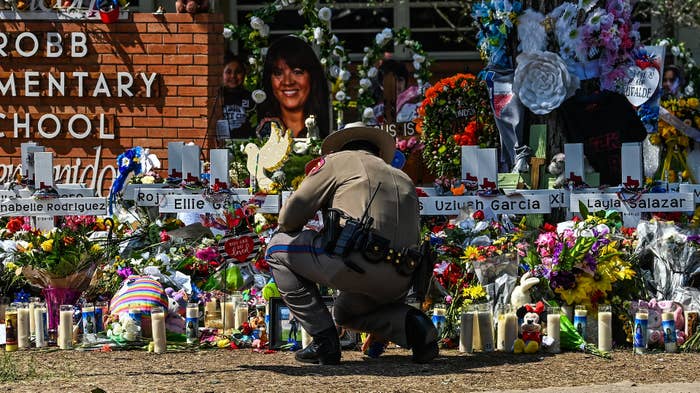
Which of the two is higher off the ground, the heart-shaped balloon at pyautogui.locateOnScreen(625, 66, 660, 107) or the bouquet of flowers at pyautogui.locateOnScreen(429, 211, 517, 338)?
the heart-shaped balloon at pyautogui.locateOnScreen(625, 66, 660, 107)

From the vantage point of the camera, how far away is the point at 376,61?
46.6ft

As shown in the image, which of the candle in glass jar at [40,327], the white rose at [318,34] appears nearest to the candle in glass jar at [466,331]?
the candle in glass jar at [40,327]

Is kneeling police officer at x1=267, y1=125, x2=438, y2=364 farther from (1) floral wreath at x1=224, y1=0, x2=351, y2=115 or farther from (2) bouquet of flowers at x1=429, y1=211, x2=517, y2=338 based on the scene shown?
(1) floral wreath at x1=224, y1=0, x2=351, y2=115

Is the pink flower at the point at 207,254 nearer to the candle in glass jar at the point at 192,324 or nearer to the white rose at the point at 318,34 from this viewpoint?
the candle in glass jar at the point at 192,324

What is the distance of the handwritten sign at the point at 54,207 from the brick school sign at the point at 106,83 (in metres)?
3.17

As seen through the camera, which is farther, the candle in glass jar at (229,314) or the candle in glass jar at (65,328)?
the candle in glass jar at (229,314)

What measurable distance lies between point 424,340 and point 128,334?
5.80ft

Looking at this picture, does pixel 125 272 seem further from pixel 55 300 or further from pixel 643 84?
pixel 643 84

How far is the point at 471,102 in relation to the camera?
1095 centimetres

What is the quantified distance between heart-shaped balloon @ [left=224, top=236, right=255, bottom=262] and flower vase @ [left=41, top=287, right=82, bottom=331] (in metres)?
0.95

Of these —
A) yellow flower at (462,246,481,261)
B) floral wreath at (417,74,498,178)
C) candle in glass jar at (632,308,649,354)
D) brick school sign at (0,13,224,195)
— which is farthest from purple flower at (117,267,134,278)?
brick school sign at (0,13,224,195)

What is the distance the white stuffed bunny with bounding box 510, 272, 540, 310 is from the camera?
26.1 feet

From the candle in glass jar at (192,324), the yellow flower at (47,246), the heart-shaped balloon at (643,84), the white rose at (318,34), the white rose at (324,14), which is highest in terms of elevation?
the white rose at (324,14)

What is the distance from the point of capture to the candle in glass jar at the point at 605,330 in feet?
25.3
